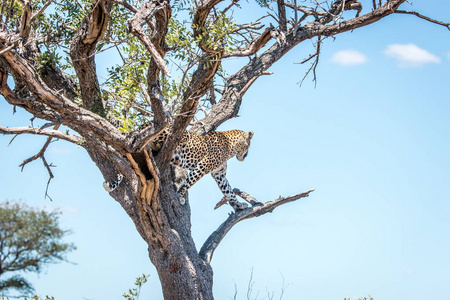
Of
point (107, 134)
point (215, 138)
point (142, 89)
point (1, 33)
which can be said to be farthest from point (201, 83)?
point (215, 138)

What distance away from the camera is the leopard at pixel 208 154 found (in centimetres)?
812

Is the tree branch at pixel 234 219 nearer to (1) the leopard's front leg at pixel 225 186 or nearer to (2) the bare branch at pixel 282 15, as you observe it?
(1) the leopard's front leg at pixel 225 186

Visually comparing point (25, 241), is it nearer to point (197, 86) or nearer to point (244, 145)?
point (197, 86)

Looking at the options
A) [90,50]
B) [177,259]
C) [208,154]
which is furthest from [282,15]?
[177,259]

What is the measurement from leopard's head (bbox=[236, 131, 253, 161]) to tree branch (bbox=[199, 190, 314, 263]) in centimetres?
154

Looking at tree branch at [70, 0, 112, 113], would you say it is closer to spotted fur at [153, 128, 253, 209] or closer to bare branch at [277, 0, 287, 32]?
spotted fur at [153, 128, 253, 209]

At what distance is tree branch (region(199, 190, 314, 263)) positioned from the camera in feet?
27.2

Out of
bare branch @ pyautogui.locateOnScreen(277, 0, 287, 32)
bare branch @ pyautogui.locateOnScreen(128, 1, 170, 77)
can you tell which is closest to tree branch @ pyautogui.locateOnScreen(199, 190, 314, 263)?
bare branch @ pyautogui.locateOnScreen(277, 0, 287, 32)

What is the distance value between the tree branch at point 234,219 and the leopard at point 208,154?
25 centimetres

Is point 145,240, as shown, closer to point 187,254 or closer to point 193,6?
point 187,254

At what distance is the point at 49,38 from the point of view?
288 inches

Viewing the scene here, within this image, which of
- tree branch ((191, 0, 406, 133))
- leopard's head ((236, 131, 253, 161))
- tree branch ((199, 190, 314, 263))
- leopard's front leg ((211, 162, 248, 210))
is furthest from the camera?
leopard's head ((236, 131, 253, 161))

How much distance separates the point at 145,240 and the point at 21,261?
12.4 feet

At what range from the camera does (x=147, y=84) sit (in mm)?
6055
